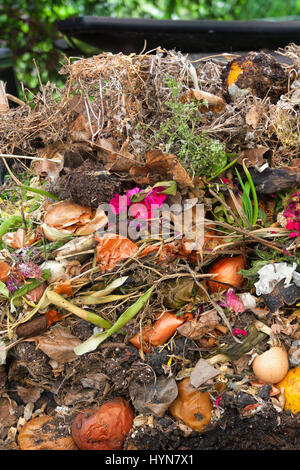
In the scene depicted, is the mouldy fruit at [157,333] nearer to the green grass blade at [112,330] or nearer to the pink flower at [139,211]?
the green grass blade at [112,330]

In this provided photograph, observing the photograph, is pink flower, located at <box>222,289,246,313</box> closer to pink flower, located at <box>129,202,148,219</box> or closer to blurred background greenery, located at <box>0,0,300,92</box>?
pink flower, located at <box>129,202,148,219</box>

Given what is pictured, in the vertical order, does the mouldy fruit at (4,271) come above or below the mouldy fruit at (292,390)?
above

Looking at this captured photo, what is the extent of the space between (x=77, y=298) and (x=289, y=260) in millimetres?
876

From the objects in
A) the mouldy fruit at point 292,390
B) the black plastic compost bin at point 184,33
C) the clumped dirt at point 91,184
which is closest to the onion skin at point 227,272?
the mouldy fruit at point 292,390

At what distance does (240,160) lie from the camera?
2.23 m

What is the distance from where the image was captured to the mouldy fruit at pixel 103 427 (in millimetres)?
1973

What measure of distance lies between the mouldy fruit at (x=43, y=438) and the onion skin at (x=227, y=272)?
2.82ft

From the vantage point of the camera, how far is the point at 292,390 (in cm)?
195

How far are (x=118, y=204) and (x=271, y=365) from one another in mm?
880

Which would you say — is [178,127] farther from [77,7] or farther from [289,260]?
[77,7]

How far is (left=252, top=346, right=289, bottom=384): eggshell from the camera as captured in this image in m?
1.93

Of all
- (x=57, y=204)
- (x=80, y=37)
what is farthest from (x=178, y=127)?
(x=80, y=37)

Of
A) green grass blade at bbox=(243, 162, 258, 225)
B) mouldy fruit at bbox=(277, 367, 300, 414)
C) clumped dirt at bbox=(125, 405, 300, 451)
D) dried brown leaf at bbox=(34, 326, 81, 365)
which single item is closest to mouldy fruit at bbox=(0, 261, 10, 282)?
dried brown leaf at bbox=(34, 326, 81, 365)

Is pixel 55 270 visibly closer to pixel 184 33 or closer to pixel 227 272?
pixel 227 272
